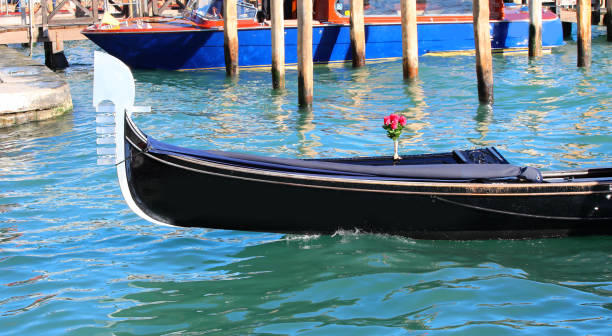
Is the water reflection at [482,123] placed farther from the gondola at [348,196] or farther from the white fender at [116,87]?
the white fender at [116,87]

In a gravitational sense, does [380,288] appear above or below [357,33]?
below

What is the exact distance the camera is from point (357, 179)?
5926 millimetres

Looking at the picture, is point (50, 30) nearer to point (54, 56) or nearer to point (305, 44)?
point (54, 56)

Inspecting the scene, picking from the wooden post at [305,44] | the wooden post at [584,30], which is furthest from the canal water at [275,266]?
the wooden post at [584,30]

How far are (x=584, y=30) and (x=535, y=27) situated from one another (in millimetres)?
2905

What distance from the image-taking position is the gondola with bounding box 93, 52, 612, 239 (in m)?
5.89

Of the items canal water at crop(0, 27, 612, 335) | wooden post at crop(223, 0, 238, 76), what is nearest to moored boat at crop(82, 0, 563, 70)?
wooden post at crop(223, 0, 238, 76)

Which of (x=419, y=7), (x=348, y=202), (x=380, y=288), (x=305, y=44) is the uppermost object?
(x=419, y=7)

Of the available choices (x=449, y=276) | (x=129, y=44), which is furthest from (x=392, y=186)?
(x=129, y=44)

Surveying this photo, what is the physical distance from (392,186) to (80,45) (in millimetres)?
20240

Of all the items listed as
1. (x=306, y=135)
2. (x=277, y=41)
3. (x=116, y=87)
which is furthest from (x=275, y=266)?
(x=277, y=41)

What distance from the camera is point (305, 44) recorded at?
11.2m

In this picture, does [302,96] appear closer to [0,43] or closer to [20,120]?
Result: [20,120]

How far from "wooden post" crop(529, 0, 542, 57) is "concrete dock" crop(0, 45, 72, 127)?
9826 mm
